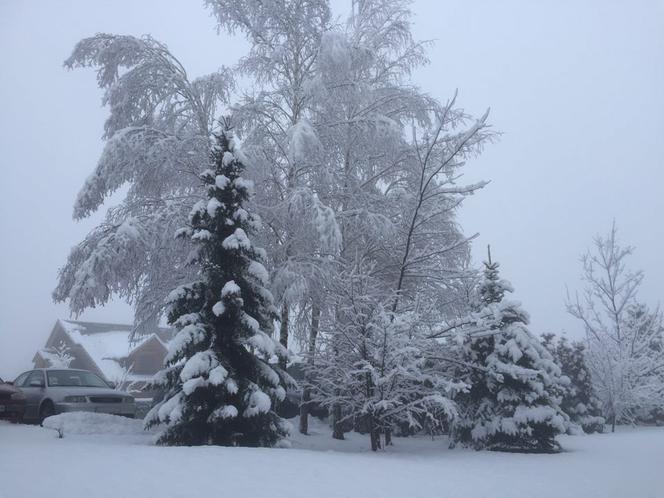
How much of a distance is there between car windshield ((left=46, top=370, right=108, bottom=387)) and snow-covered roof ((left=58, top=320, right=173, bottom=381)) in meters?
17.5

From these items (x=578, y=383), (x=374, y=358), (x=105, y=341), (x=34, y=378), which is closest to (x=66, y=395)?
(x=34, y=378)

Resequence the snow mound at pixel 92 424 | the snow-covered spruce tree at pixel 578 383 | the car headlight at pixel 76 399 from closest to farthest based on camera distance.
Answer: the snow mound at pixel 92 424 < the car headlight at pixel 76 399 < the snow-covered spruce tree at pixel 578 383

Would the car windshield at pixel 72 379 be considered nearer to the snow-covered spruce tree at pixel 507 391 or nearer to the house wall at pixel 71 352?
the snow-covered spruce tree at pixel 507 391

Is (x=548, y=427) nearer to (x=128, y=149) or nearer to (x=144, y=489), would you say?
(x=144, y=489)

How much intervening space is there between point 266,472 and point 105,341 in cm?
3255

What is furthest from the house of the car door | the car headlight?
the car headlight

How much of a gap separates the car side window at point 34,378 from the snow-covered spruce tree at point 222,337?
15.2ft

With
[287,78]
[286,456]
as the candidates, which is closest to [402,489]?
[286,456]

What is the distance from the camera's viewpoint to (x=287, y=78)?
48.9ft

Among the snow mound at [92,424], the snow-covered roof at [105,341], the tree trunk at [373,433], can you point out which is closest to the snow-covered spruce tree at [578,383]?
the tree trunk at [373,433]

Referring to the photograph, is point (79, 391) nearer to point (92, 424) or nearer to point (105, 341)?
point (92, 424)

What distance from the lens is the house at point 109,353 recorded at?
106 ft

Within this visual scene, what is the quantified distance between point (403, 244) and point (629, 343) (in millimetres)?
12939

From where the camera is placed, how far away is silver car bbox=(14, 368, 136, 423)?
11.8 metres
